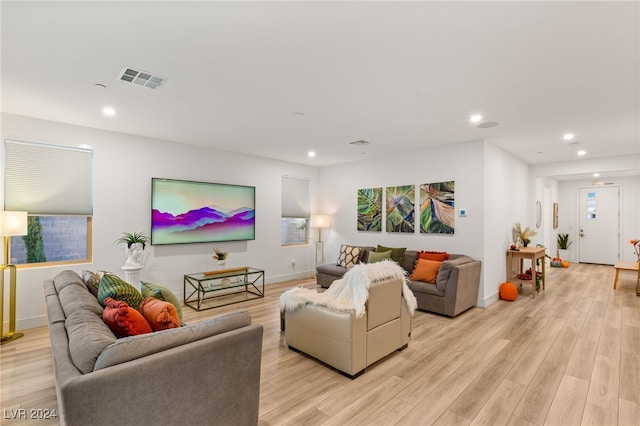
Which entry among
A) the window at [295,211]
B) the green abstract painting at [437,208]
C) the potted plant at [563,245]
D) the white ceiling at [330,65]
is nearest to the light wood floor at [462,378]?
the green abstract painting at [437,208]

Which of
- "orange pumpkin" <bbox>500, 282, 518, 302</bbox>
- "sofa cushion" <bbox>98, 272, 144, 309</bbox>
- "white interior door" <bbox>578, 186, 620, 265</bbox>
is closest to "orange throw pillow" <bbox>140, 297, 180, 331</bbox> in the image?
"sofa cushion" <bbox>98, 272, 144, 309</bbox>

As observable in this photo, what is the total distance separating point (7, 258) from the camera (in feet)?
12.0

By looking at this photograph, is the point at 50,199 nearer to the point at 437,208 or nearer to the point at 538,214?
the point at 437,208

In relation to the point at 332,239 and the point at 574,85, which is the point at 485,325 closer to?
the point at 574,85

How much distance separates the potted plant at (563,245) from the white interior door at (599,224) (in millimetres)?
328

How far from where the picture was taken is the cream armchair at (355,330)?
103 inches

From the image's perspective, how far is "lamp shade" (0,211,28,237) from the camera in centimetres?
329

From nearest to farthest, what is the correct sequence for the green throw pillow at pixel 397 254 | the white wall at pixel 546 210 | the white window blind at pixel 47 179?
1. the white window blind at pixel 47 179
2. the green throw pillow at pixel 397 254
3. the white wall at pixel 546 210

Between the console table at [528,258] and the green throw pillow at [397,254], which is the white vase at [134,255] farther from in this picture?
the console table at [528,258]

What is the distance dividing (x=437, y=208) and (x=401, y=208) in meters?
0.69

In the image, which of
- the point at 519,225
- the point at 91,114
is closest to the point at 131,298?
the point at 91,114

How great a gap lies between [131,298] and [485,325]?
4.03 m

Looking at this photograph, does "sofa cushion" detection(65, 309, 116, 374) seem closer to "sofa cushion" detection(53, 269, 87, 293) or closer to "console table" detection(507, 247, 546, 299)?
"sofa cushion" detection(53, 269, 87, 293)

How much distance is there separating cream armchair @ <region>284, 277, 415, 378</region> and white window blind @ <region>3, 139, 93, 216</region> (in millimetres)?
3320
